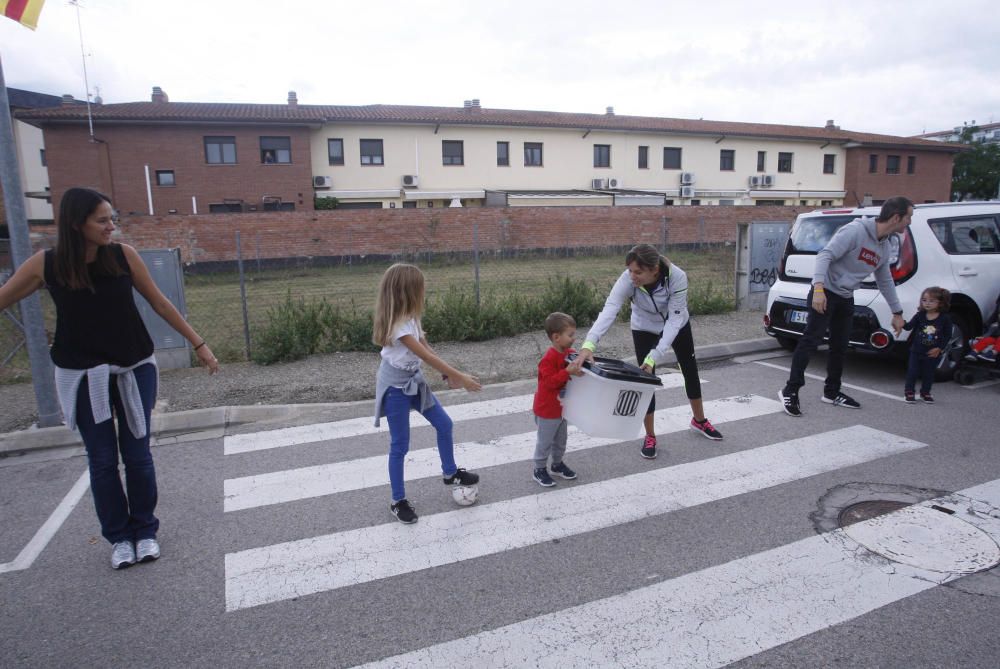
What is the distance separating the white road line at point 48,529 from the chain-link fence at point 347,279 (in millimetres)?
3766

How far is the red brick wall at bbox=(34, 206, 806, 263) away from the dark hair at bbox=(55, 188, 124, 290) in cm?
1932

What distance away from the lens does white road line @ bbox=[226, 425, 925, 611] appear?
10.9ft

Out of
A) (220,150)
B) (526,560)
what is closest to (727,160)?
(220,150)

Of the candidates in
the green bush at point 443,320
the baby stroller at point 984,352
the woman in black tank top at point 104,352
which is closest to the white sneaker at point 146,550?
the woman in black tank top at point 104,352

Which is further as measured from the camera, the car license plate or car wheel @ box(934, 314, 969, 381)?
the car license plate

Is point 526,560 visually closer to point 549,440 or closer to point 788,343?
point 549,440

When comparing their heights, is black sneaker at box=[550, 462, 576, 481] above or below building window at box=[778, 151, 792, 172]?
below

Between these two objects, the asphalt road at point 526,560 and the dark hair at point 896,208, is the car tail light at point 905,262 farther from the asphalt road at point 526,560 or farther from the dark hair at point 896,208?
the asphalt road at point 526,560

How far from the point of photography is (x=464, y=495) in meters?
4.12

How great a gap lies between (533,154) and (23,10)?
34.9 m

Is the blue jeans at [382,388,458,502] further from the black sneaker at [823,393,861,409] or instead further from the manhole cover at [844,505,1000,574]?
the black sneaker at [823,393,861,409]

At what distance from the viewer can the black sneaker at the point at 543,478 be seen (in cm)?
439

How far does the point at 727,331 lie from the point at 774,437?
4.58 meters

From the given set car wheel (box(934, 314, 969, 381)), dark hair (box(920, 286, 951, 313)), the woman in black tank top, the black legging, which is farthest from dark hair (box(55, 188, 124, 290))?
car wheel (box(934, 314, 969, 381))
